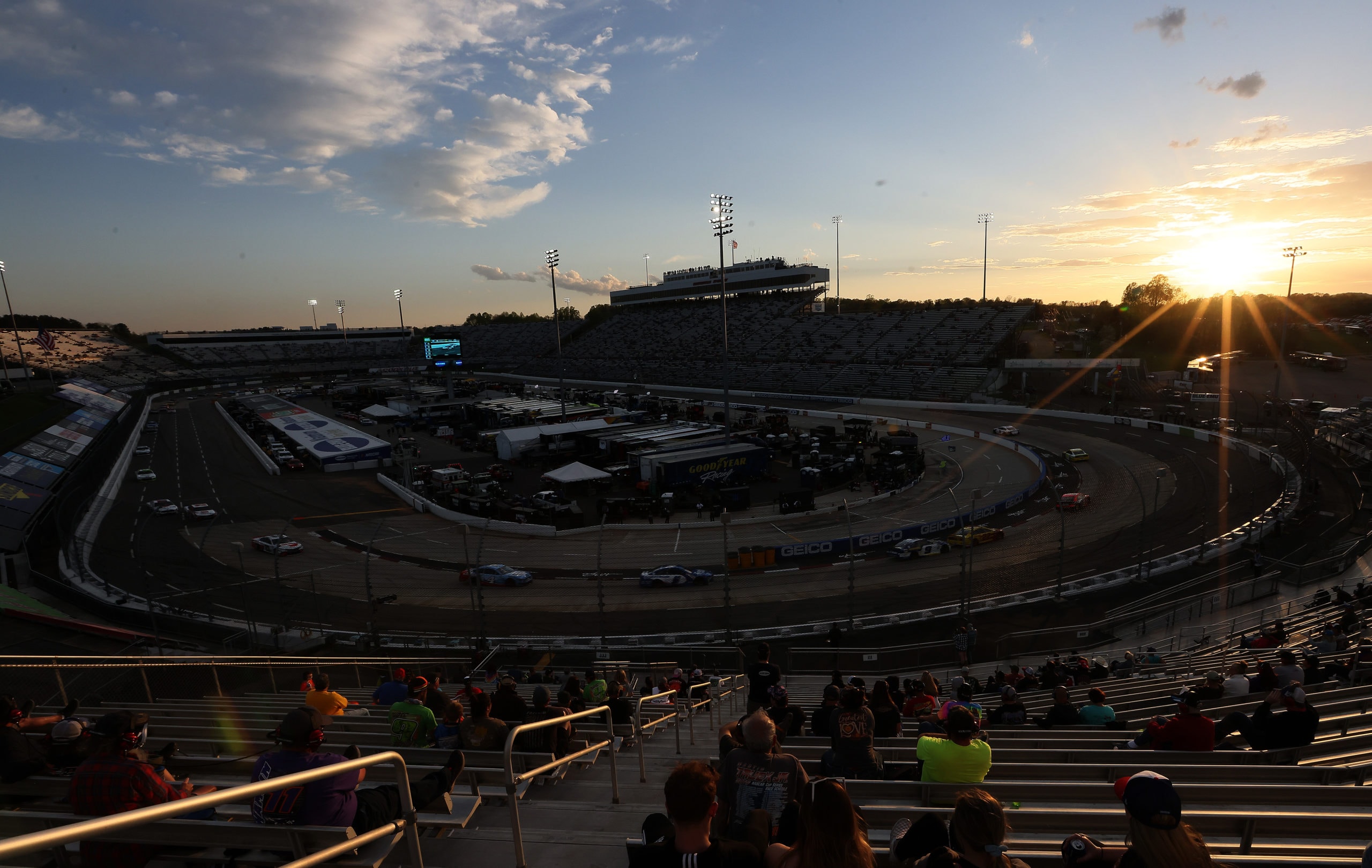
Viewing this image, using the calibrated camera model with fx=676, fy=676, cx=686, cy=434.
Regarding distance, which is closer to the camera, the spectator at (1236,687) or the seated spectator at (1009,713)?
the spectator at (1236,687)

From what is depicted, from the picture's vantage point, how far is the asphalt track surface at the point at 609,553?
72.5 ft

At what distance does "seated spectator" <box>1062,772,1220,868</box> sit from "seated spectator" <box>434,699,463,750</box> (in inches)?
204

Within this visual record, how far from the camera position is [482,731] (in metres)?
6.05

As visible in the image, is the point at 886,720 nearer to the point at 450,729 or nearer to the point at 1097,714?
the point at 1097,714

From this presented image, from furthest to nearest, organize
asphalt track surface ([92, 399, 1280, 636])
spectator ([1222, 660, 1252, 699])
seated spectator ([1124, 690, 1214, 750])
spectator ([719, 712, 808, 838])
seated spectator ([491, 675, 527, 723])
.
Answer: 1. asphalt track surface ([92, 399, 1280, 636])
2. spectator ([1222, 660, 1252, 699])
3. seated spectator ([491, 675, 527, 723])
4. seated spectator ([1124, 690, 1214, 750])
5. spectator ([719, 712, 808, 838])

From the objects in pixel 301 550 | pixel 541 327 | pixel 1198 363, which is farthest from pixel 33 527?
pixel 541 327

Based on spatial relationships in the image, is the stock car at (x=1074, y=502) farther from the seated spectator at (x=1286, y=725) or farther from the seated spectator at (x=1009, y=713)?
the seated spectator at (x=1286, y=725)

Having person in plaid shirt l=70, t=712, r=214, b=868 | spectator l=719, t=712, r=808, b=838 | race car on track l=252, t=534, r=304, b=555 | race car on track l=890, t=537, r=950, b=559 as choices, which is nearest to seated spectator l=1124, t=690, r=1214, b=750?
spectator l=719, t=712, r=808, b=838

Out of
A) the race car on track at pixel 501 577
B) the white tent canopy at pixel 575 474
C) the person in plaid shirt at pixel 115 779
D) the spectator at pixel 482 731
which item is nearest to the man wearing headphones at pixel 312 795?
the person in plaid shirt at pixel 115 779

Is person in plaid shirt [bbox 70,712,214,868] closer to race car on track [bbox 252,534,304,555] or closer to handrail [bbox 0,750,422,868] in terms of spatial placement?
handrail [bbox 0,750,422,868]

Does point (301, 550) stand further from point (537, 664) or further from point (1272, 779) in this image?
point (1272, 779)

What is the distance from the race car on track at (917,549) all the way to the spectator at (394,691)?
21.5 m

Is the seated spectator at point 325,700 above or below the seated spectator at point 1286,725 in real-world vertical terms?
below

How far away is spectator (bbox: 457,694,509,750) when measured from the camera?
236 inches
